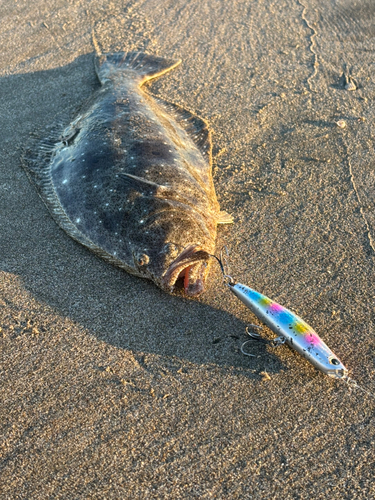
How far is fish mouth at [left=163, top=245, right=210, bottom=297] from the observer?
3.55 meters

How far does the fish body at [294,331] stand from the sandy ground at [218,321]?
168 millimetres

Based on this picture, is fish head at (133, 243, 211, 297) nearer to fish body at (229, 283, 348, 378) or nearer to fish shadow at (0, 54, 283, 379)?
fish shadow at (0, 54, 283, 379)

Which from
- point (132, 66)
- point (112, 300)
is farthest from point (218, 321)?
point (132, 66)

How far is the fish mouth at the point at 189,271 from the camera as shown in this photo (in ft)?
11.7

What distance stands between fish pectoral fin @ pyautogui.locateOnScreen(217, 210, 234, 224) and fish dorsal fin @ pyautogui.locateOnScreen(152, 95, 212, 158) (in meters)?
0.92

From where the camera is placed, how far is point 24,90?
19.9 ft

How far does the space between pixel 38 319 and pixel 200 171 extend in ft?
6.86

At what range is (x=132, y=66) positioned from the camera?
607cm

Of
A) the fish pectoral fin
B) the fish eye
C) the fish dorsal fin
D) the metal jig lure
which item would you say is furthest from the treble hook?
the fish dorsal fin

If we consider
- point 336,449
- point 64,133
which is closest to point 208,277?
point 336,449

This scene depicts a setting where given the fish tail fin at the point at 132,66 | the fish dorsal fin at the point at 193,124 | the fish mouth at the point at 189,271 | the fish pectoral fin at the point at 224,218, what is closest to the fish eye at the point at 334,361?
the fish mouth at the point at 189,271

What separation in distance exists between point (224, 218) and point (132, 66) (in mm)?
→ 3005

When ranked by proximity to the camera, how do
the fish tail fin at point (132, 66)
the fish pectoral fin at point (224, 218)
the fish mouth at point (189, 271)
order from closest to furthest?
the fish mouth at point (189, 271)
the fish pectoral fin at point (224, 218)
the fish tail fin at point (132, 66)

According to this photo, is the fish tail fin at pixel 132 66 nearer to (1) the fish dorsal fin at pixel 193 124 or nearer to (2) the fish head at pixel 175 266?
(1) the fish dorsal fin at pixel 193 124
